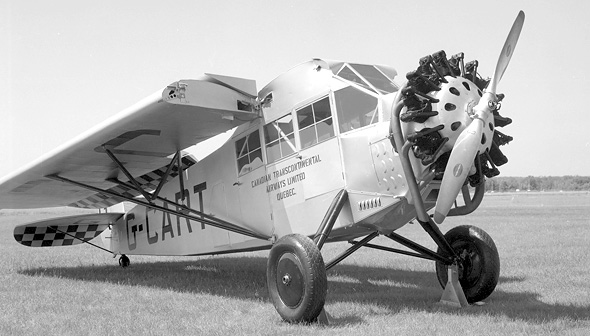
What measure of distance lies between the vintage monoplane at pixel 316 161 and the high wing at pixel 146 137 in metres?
0.03

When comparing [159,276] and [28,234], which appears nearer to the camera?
[159,276]

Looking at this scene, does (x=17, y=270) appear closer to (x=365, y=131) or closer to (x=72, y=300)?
(x=72, y=300)

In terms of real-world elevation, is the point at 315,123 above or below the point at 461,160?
above

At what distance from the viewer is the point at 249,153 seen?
9.56 metres

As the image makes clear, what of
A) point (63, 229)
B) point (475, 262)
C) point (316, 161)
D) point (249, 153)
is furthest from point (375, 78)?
point (63, 229)

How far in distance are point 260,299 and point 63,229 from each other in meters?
8.12

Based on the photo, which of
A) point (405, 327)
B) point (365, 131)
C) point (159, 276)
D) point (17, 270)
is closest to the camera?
point (405, 327)

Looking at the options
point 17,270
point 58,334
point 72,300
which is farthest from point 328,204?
point 17,270

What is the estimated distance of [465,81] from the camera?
6.83 meters

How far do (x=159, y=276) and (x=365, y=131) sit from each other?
7.14 metres

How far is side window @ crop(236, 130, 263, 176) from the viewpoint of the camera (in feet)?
30.7

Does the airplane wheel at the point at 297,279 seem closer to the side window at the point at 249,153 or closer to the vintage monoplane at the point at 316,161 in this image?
the vintage monoplane at the point at 316,161

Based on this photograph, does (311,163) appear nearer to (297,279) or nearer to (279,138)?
(279,138)

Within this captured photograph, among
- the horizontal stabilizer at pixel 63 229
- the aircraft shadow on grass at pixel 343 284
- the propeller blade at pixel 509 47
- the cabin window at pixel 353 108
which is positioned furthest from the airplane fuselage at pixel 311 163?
the horizontal stabilizer at pixel 63 229
